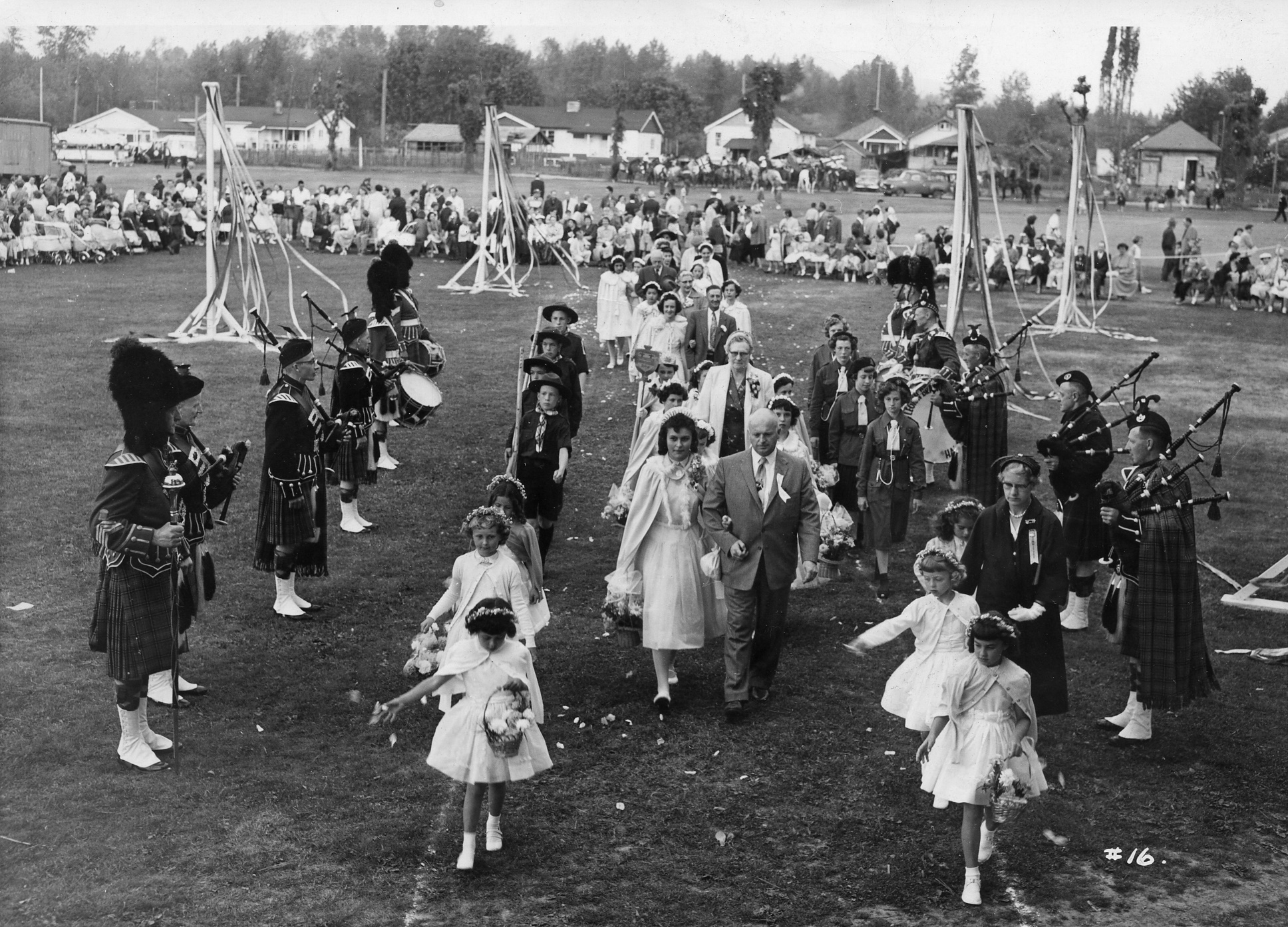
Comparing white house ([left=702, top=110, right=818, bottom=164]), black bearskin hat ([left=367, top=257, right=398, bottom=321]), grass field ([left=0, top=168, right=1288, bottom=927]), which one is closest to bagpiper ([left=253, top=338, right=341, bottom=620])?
grass field ([left=0, top=168, right=1288, bottom=927])

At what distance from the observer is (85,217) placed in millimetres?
34938

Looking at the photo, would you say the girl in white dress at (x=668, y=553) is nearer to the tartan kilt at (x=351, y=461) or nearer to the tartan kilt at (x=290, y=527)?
the tartan kilt at (x=290, y=527)

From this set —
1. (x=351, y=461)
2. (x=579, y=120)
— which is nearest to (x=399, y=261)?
(x=351, y=461)

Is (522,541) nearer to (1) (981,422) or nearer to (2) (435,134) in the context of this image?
(1) (981,422)

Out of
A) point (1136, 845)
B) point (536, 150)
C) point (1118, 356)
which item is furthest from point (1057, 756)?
point (536, 150)

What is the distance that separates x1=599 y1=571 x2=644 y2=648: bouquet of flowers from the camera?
30.2 ft

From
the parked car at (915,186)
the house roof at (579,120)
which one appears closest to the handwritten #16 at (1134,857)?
the parked car at (915,186)

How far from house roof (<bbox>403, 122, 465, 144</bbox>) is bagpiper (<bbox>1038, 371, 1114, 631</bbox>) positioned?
236 feet

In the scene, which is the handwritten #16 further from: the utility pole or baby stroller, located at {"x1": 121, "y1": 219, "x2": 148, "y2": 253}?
the utility pole

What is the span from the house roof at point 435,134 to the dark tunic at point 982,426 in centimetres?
6984

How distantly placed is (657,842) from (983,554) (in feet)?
8.59

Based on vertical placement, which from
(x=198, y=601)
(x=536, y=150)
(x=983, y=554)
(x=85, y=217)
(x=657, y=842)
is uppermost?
(x=536, y=150)

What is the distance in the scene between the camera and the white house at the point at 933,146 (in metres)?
75.6

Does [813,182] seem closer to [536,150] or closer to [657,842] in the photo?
[536,150]
